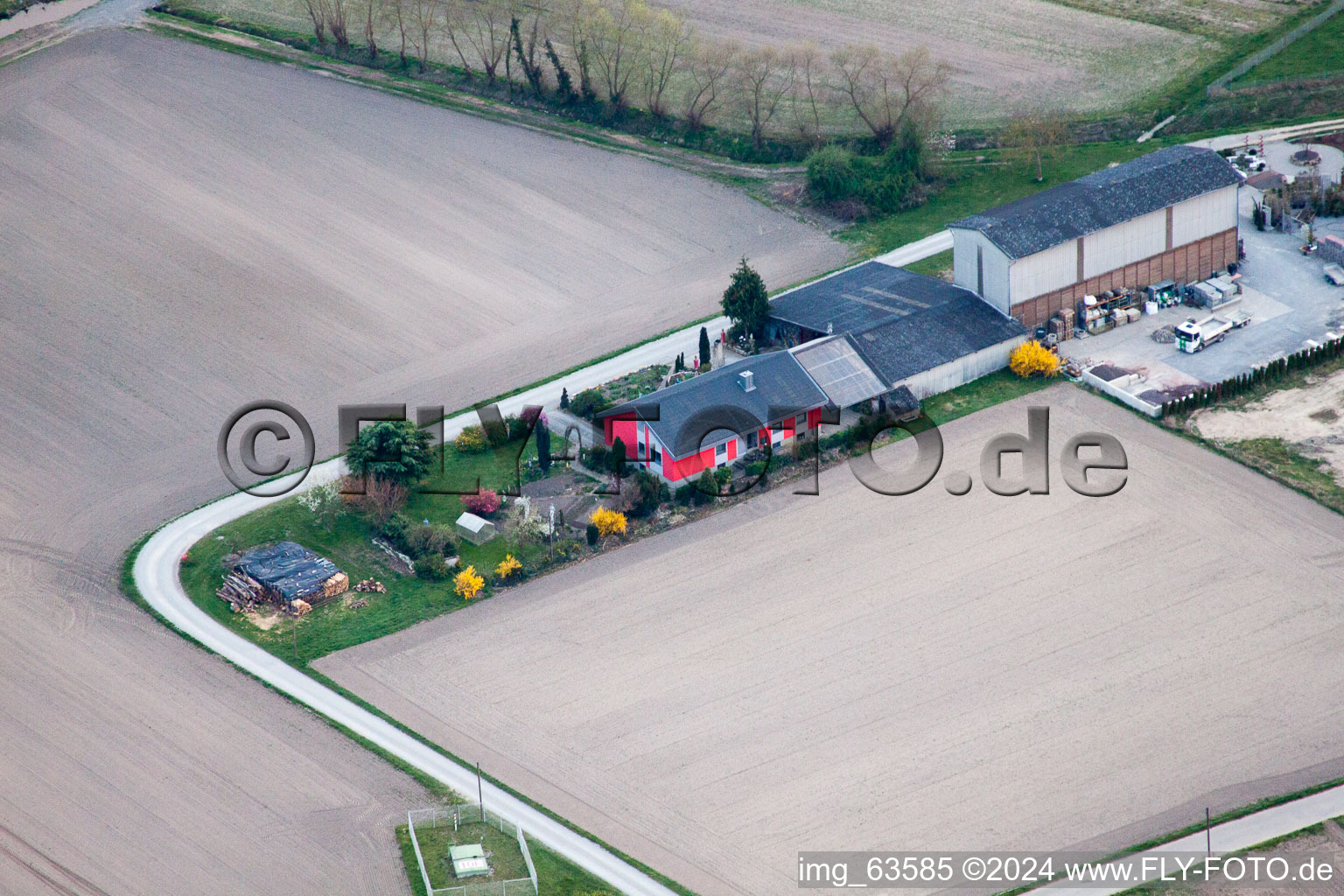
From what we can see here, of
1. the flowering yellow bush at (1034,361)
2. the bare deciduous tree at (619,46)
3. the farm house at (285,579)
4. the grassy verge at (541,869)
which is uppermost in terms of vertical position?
the bare deciduous tree at (619,46)

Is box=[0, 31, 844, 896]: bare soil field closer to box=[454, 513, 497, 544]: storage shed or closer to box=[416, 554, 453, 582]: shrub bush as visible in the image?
box=[416, 554, 453, 582]: shrub bush

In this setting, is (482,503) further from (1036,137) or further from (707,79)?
(707,79)

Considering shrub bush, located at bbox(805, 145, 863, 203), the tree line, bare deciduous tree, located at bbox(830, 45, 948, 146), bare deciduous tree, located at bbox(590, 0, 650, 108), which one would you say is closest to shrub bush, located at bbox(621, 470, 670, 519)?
shrub bush, located at bbox(805, 145, 863, 203)

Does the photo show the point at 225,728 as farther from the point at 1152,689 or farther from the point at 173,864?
the point at 1152,689

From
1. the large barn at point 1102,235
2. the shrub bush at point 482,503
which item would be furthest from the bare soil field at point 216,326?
the large barn at point 1102,235

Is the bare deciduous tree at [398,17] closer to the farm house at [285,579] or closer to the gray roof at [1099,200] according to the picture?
the gray roof at [1099,200]

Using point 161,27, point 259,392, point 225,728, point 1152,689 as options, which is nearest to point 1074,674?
point 1152,689
